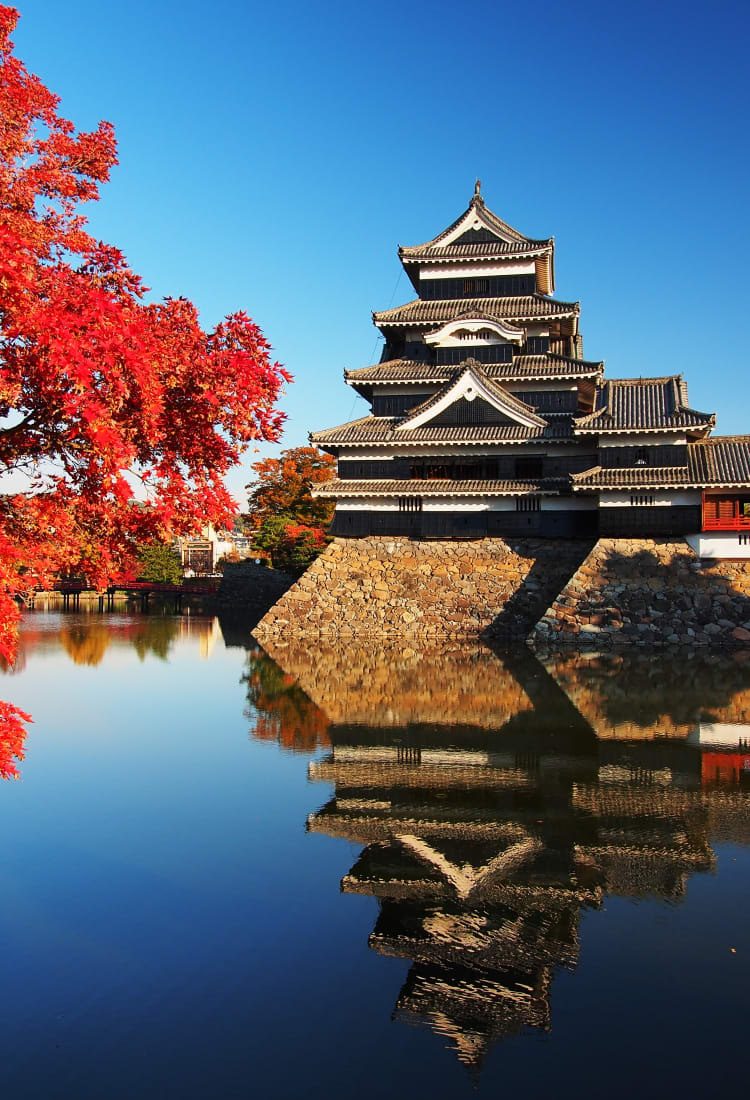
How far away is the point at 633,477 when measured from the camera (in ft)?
80.0

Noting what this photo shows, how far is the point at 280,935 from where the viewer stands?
564cm

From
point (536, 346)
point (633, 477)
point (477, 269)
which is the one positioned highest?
point (477, 269)

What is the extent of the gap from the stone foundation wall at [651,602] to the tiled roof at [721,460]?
2.13 m

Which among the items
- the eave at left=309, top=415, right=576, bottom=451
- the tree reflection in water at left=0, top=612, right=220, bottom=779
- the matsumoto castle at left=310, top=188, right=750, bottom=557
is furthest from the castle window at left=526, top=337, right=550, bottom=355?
the tree reflection in water at left=0, top=612, right=220, bottom=779

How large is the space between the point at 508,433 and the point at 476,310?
537cm

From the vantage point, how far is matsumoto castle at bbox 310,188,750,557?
24281mm

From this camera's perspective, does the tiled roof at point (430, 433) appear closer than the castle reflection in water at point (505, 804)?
No

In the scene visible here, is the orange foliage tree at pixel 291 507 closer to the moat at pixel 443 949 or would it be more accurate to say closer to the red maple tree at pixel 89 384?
the moat at pixel 443 949

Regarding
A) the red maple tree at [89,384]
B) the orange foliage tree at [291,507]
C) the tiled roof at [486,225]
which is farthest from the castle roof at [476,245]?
the red maple tree at [89,384]

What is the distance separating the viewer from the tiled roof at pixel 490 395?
1063 inches

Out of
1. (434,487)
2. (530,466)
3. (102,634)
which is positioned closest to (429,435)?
(434,487)

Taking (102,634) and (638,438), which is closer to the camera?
(638,438)

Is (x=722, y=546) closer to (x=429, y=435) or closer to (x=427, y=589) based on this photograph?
(x=427, y=589)

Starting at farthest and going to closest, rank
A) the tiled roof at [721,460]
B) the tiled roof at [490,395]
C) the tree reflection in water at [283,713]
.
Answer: the tiled roof at [490,395]
the tiled roof at [721,460]
the tree reflection in water at [283,713]
